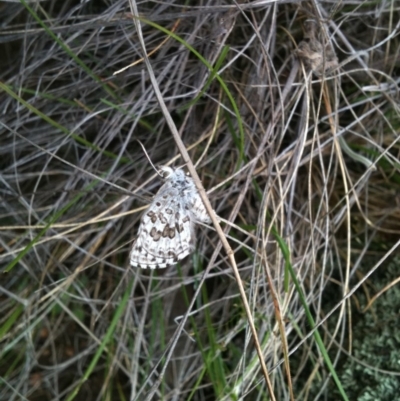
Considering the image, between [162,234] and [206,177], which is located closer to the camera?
[162,234]

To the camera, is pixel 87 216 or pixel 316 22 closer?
pixel 316 22

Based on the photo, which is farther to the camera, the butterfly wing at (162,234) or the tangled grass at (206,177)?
the tangled grass at (206,177)

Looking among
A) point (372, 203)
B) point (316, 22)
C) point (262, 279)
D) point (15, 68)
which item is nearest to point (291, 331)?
point (262, 279)

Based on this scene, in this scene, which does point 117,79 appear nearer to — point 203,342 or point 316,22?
point 316,22

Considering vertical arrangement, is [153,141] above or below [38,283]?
above

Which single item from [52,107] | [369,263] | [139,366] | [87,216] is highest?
[52,107]

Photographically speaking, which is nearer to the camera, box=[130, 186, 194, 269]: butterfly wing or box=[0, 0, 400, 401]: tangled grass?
box=[130, 186, 194, 269]: butterfly wing

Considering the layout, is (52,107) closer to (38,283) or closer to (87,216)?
(87,216)
